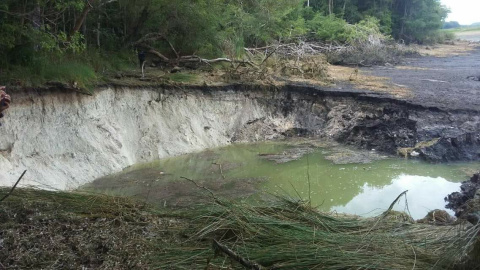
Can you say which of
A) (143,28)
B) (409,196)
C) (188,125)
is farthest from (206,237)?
(143,28)

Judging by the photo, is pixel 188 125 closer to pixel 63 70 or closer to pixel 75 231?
pixel 63 70

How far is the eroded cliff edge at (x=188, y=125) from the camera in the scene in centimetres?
993

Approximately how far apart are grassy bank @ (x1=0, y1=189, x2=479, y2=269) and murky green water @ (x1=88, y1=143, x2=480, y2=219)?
2.99 metres

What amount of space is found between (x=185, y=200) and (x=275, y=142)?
6419 millimetres

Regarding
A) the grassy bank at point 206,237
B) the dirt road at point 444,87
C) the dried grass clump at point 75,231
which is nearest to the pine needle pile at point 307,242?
the grassy bank at point 206,237

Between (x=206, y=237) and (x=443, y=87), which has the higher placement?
(x=443, y=87)

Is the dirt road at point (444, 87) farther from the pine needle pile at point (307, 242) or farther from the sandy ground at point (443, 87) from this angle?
the pine needle pile at point (307, 242)

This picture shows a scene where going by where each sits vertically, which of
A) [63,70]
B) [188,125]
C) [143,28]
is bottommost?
[188,125]

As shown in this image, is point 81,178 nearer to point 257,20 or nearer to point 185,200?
point 185,200

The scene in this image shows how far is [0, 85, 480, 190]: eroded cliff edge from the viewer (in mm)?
9930

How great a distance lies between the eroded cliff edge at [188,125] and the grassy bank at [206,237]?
3959 millimetres

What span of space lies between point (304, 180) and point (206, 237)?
6.04 meters

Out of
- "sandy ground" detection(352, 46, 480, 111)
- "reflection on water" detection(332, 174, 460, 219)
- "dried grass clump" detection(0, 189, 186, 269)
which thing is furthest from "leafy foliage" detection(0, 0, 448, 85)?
"reflection on water" detection(332, 174, 460, 219)

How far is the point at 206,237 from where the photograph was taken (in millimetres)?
5035
